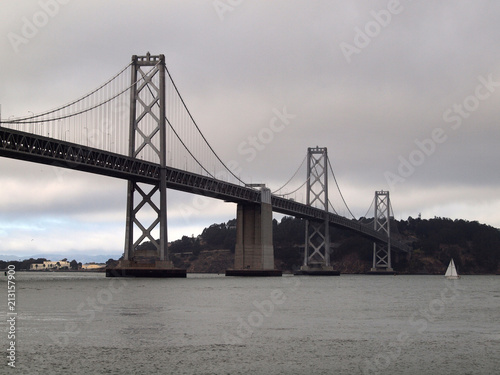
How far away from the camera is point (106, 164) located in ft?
186

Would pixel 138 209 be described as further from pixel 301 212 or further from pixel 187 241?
pixel 187 241

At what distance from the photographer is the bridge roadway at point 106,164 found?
48.9 meters

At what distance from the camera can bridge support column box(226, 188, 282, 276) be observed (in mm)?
82938

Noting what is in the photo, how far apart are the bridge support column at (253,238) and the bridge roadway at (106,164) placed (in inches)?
48.3

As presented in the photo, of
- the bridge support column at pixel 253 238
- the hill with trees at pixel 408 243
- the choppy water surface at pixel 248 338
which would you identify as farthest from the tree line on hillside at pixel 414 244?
the choppy water surface at pixel 248 338

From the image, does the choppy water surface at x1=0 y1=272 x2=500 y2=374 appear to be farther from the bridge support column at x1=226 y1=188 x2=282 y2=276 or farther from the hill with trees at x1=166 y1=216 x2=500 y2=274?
the hill with trees at x1=166 y1=216 x2=500 y2=274

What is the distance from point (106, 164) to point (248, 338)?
3470 cm

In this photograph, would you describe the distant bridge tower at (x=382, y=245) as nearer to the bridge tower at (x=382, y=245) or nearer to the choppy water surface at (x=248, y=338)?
the bridge tower at (x=382, y=245)

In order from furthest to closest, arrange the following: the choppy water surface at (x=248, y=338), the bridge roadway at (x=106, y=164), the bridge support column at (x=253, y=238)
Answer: the bridge support column at (x=253, y=238) < the bridge roadway at (x=106, y=164) < the choppy water surface at (x=248, y=338)

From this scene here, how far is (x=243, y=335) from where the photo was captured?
24.7 metres

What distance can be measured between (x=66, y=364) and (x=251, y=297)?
1009 inches

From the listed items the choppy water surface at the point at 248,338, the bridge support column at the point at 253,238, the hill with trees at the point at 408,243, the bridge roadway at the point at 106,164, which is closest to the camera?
the choppy water surface at the point at 248,338

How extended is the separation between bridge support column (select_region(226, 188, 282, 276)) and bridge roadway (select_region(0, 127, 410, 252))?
1.23 metres

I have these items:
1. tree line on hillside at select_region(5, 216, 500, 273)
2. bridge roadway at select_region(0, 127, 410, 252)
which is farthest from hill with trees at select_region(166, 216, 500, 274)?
bridge roadway at select_region(0, 127, 410, 252)
